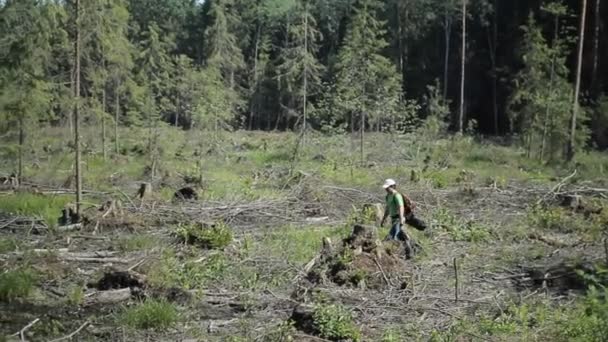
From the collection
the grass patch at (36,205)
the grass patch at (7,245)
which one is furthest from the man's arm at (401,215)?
the grass patch at (36,205)

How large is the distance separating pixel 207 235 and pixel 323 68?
32816 millimetres

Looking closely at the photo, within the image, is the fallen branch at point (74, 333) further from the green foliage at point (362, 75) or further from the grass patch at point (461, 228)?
the green foliage at point (362, 75)

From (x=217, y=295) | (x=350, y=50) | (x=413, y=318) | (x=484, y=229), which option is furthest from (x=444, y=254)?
(x=350, y=50)

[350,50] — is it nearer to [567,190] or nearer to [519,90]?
[519,90]

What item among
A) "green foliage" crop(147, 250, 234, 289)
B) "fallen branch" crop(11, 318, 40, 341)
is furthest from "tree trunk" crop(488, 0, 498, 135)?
"fallen branch" crop(11, 318, 40, 341)

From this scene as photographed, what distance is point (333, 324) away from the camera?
8.66 metres

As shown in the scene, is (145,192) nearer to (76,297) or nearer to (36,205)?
(36,205)

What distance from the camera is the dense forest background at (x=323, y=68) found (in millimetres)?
22953

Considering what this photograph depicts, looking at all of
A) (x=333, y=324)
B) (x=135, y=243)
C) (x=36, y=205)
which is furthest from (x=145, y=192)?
(x=333, y=324)

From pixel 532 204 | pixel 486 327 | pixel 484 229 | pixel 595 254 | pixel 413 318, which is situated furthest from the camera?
pixel 532 204

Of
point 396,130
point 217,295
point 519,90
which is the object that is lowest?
point 217,295

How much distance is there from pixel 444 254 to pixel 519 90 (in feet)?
59.8

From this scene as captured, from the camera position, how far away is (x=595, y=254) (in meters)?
12.8

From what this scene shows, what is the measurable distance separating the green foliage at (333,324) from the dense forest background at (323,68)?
944 centimetres
